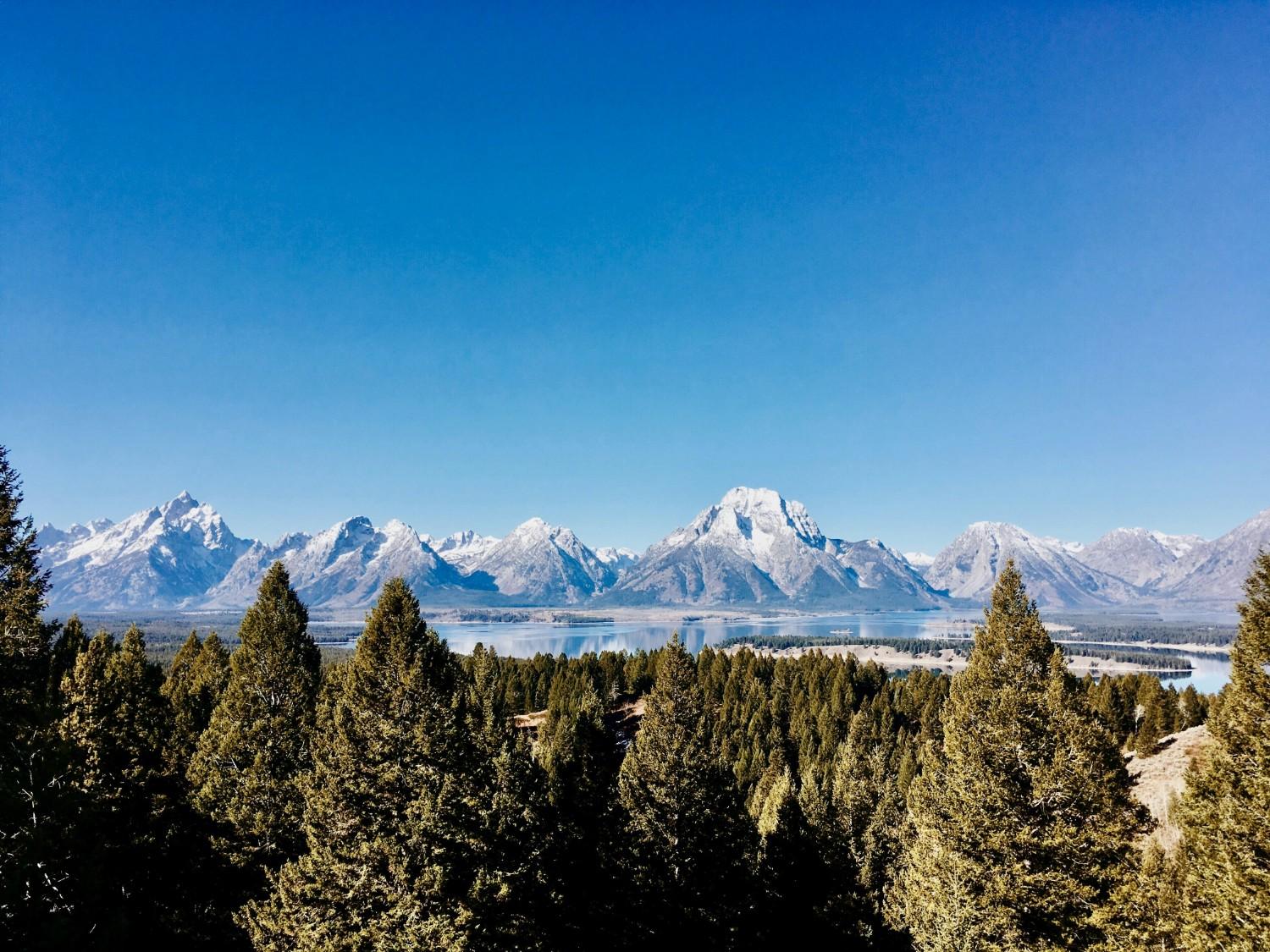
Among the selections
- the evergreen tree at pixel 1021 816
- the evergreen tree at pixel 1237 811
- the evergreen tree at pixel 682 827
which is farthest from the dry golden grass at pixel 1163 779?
the evergreen tree at pixel 682 827

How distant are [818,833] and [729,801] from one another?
1372cm

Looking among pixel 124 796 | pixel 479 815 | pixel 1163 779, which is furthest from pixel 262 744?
pixel 1163 779

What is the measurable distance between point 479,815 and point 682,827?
1172 cm

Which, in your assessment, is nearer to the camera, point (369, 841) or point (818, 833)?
point (369, 841)

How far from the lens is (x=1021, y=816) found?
61.3ft

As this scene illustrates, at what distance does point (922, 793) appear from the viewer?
71.8ft

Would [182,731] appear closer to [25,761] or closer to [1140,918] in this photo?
[25,761]

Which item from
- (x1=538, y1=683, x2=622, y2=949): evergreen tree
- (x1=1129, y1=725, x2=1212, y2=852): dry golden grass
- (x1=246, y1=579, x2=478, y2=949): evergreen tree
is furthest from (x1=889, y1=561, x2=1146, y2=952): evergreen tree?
(x1=1129, y1=725, x2=1212, y2=852): dry golden grass

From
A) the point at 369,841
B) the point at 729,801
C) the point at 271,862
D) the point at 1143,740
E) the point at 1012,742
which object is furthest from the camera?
the point at 1143,740

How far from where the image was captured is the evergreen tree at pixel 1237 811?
15.0 m

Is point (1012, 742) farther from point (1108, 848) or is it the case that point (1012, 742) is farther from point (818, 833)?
point (818, 833)

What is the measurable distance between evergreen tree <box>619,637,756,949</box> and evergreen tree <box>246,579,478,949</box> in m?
11.1

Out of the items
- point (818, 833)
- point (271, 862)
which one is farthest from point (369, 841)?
point (818, 833)

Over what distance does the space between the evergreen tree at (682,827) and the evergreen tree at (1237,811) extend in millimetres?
15563
